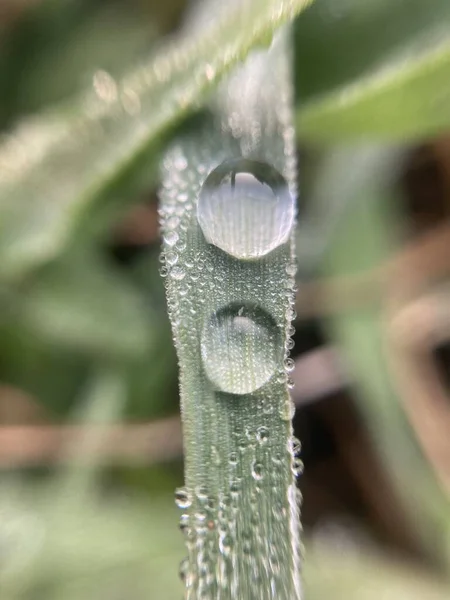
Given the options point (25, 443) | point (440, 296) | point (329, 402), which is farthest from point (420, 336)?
point (25, 443)

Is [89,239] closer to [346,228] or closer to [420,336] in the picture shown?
[346,228]

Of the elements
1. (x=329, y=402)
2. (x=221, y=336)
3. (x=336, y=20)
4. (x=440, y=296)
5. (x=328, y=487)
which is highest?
(x=336, y=20)

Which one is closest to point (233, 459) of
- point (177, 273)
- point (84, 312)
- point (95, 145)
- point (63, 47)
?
point (177, 273)

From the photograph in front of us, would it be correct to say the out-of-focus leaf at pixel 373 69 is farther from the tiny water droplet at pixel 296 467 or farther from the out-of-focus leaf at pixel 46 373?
the out-of-focus leaf at pixel 46 373

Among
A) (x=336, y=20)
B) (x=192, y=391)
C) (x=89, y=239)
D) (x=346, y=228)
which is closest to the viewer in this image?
(x=192, y=391)

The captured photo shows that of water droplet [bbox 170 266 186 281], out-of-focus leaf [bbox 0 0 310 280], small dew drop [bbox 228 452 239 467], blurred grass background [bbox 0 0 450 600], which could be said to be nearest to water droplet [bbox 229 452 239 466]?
small dew drop [bbox 228 452 239 467]

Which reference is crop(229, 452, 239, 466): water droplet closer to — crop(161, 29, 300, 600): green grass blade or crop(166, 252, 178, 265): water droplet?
crop(161, 29, 300, 600): green grass blade

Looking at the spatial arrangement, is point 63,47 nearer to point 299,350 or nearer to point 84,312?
point 84,312
